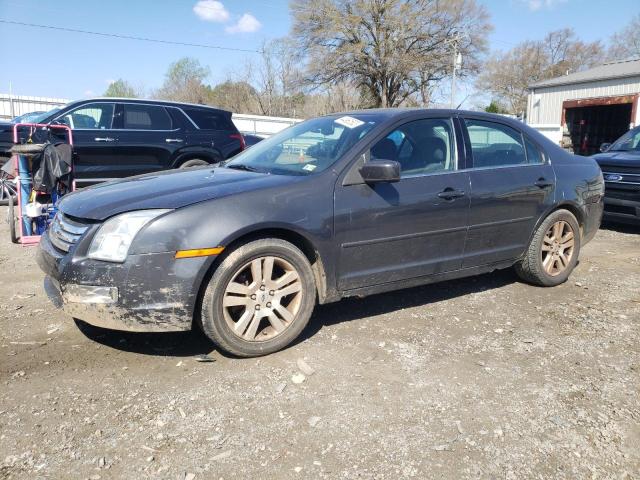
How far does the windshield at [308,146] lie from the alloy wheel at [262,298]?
74 cm

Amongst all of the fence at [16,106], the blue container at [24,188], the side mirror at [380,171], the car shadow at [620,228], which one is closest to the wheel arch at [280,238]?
the side mirror at [380,171]

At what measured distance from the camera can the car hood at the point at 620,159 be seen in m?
7.60

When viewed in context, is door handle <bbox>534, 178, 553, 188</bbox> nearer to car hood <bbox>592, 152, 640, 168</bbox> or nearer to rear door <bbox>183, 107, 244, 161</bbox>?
car hood <bbox>592, 152, 640, 168</bbox>

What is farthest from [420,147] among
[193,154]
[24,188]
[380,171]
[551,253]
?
[193,154]

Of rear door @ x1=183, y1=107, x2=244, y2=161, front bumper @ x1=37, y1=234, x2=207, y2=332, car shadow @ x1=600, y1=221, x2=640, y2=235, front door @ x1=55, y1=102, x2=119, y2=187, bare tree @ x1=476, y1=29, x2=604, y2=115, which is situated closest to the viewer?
front bumper @ x1=37, y1=234, x2=207, y2=332

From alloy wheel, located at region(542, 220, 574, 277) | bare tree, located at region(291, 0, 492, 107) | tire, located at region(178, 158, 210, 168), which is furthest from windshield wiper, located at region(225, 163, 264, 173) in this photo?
bare tree, located at region(291, 0, 492, 107)

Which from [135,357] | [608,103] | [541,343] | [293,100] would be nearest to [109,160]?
[135,357]

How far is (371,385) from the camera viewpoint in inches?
121

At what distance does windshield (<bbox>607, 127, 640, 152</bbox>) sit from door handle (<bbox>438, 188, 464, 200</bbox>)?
5968mm

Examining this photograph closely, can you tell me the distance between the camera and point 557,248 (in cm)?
491

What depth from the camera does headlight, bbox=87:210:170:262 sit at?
3.02 meters

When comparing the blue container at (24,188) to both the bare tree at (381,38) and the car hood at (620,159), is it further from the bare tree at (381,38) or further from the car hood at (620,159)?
the bare tree at (381,38)

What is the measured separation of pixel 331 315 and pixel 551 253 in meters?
2.23

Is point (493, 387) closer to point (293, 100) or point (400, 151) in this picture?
point (400, 151)
